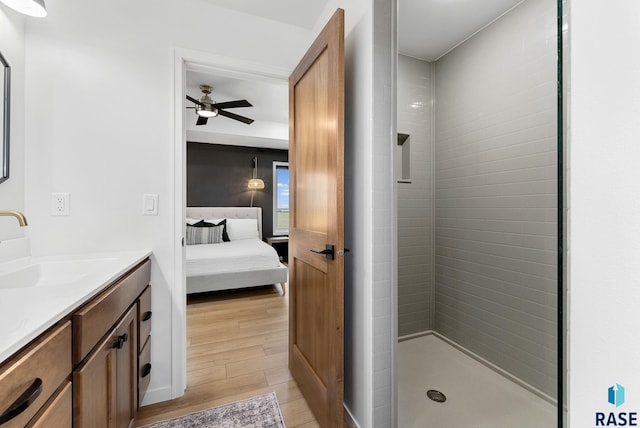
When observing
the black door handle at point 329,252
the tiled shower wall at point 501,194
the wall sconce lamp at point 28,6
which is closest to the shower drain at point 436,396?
the tiled shower wall at point 501,194

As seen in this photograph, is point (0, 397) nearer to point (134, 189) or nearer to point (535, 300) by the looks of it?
point (134, 189)

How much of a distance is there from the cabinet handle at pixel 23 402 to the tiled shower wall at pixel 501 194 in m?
2.16

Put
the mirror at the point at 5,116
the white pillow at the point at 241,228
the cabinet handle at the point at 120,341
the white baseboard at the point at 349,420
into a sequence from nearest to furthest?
the cabinet handle at the point at 120,341 < the mirror at the point at 5,116 < the white baseboard at the point at 349,420 < the white pillow at the point at 241,228

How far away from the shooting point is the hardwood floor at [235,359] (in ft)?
5.25

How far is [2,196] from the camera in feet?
4.23

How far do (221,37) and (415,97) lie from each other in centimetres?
160

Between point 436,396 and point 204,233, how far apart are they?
3991 mm

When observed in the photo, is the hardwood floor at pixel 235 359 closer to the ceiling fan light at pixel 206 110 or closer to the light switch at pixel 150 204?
the light switch at pixel 150 204

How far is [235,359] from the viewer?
6.98ft

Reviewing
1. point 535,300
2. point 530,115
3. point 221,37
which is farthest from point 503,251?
point 221,37

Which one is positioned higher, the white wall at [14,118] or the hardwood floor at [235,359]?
the white wall at [14,118]
